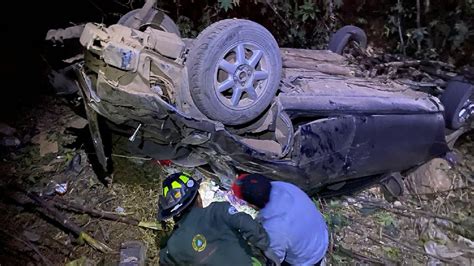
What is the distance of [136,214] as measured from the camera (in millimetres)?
4285

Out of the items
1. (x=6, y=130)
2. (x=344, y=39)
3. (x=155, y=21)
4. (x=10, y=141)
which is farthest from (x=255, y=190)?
(x=6, y=130)

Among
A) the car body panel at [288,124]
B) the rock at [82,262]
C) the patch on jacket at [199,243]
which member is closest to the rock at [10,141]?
the rock at [82,262]

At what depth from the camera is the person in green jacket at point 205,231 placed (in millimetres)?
2928

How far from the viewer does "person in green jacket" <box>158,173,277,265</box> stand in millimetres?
2928

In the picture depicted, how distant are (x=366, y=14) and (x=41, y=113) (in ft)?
16.0

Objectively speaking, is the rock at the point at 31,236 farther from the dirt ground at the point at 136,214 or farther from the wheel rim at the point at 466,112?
the wheel rim at the point at 466,112

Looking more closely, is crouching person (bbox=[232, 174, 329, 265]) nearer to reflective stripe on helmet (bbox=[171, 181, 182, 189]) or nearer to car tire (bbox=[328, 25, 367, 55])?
reflective stripe on helmet (bbox=[171, 181, 182, 189])

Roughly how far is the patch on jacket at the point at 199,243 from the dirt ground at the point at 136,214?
1.10 metres

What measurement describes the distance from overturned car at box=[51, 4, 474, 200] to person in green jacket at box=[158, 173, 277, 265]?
344mm

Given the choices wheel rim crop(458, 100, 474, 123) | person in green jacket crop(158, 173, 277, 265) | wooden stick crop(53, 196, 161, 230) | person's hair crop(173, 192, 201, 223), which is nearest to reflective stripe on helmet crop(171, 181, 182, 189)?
person in green jacket crop(158, 173, 277, 265)

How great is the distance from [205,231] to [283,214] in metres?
0.53

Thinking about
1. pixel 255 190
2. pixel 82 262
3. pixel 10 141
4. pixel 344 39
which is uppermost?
pixel 344 39

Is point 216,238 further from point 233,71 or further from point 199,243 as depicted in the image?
point 233,71

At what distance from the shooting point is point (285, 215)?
3092mm
